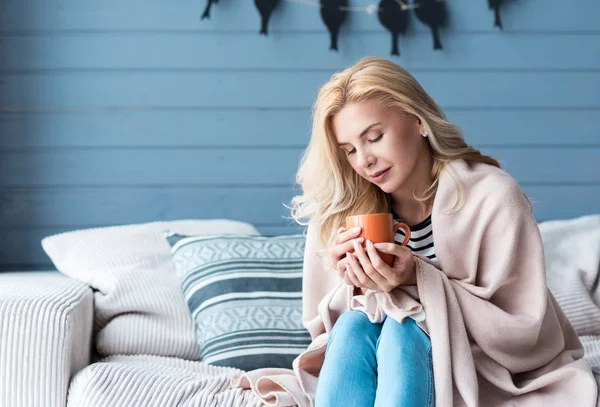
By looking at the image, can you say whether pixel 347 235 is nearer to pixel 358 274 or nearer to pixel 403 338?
pixel 358 274

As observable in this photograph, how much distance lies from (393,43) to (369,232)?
4.38 ft

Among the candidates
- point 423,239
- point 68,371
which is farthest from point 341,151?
point 68,371

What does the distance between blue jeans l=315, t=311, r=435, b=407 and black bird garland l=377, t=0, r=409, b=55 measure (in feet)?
4.46

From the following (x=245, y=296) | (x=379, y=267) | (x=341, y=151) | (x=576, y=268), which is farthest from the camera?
(x=576, y=268)

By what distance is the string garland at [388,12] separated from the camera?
2.50 m

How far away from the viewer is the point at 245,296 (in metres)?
1.88

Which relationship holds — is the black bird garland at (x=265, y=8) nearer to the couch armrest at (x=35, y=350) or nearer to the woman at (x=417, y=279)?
the woman at (x=417, y=279)

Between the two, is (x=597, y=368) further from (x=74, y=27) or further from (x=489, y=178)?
(x=74, y=27)

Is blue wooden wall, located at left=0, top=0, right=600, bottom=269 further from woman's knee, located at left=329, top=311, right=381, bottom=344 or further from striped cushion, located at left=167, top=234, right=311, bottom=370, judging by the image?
woman's knee, located at left=329, top=311, right=381, bottom=344

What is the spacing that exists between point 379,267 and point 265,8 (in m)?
1.40

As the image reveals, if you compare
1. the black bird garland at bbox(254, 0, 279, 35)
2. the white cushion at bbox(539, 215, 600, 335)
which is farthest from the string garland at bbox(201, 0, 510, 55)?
the white cushion at bbox(539, 215, 600, 335)

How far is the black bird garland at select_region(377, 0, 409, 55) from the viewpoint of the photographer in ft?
8.23

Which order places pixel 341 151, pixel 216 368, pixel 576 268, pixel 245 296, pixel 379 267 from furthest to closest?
pixel 576 268
pixel 245 296
pixel 216 368
pixel 341 151
pixel 379 267

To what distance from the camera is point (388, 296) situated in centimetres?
141
